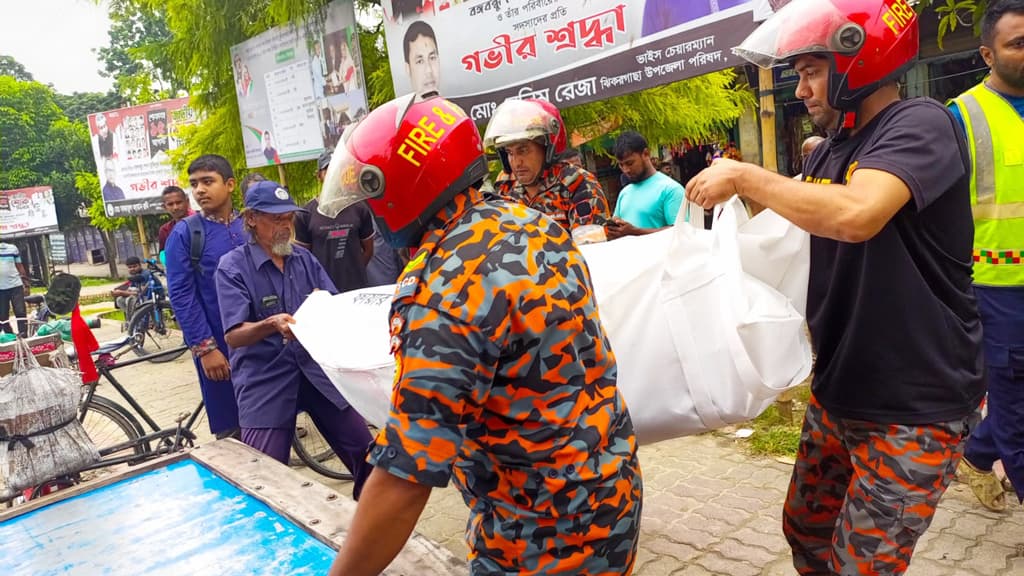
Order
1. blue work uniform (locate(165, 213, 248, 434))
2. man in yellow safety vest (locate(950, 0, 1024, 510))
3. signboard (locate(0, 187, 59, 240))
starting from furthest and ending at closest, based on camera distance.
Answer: signboard (locate(0, 187, 59, 240)), blue work uniform (locate(165, 213, 248, 434)), man in yellow safety vest (locate(950, 0, 1024, 510))

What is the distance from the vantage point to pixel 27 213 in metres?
27.3

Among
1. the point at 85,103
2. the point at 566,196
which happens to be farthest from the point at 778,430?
the point at 85,103

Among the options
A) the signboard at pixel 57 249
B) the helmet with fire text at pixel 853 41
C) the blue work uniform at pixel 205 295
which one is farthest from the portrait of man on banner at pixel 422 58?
the signboard at pixel 57 249

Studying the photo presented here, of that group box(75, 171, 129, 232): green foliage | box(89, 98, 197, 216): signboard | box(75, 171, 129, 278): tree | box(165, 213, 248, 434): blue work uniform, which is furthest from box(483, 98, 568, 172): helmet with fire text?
box(75, 171, 129, 232): green foliage

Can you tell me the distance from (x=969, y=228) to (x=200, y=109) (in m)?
8.56

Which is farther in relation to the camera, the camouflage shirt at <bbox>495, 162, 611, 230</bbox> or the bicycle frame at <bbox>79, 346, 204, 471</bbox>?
the bicycle frame at <bbox>79, 346, 204, 471</bbox>

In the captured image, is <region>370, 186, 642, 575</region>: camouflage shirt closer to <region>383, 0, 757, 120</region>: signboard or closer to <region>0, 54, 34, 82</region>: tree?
<region>383, 0, 757, 120</region>: signboard

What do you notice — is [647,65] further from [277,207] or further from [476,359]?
[476,359]

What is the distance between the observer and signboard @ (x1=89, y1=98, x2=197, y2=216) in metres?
16.9

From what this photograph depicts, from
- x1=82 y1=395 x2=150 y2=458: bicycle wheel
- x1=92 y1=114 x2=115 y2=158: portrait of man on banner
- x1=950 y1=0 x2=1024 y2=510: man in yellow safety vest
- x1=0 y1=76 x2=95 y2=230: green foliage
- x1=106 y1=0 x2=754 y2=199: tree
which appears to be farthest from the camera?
x1=0 y1=76 x2=95 y2=230: green foliage

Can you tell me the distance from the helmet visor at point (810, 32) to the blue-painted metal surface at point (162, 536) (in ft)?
5.68

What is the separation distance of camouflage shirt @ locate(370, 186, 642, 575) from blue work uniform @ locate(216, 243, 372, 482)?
1935mm

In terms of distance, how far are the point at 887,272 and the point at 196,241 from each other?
3.40 meters

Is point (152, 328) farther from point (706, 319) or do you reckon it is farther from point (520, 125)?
point (706, 319)
